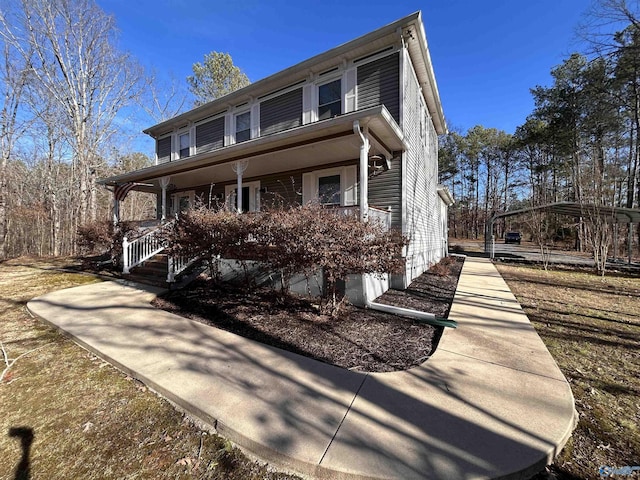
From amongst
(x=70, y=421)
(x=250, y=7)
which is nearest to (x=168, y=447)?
(x=70, y=421)

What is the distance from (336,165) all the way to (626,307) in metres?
7.50

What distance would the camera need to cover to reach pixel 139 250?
8.34 meters

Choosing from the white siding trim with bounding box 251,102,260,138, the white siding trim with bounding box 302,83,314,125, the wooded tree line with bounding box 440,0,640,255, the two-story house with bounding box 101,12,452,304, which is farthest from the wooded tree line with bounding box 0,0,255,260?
the wooded tree line with bounding box 440,0,640,255

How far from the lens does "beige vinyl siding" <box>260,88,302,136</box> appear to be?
30.2ft

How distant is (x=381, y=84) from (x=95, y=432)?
29.0 feet

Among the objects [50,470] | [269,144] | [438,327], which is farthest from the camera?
[269,144]

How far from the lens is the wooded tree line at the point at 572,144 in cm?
1210

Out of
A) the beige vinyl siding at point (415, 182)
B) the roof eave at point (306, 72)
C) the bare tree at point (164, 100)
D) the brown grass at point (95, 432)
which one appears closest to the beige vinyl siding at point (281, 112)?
the roof eave at point (306, 72)

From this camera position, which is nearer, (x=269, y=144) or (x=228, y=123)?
(x=269, y=144)

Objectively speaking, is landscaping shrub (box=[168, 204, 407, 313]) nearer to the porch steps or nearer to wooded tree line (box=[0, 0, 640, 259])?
the porch steps

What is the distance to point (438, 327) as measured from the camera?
436 cm

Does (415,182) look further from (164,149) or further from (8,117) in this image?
(8,117)

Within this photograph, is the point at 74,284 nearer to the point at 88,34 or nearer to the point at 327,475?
the point at 327,475

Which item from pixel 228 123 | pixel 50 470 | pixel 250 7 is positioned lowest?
pixel 50 470
